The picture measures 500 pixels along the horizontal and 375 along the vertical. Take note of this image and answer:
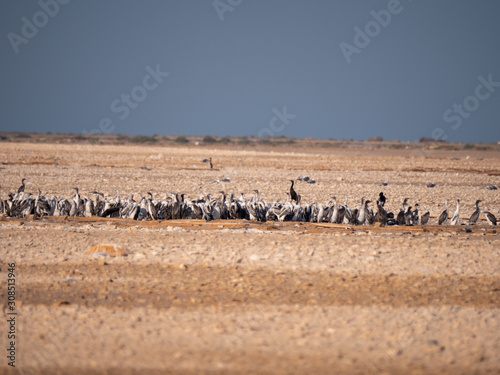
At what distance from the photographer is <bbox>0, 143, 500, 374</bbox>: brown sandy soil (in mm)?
4418

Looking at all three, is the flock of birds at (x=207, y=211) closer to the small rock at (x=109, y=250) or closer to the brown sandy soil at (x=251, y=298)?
the brown sandy soil at (x=251, y=298)

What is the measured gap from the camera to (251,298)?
5.91 m

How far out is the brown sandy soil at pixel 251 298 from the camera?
174 inches

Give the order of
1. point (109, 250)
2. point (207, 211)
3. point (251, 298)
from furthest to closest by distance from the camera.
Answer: point (207, 211) < point (109, 250) < point (251, 298)

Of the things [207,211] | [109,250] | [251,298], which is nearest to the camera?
[251,298]

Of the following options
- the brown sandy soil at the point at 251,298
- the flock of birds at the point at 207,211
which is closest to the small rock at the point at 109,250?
the brown sandy soil at the point at 251,298

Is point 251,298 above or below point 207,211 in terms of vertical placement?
below

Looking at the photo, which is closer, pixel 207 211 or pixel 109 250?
pixel 109 250

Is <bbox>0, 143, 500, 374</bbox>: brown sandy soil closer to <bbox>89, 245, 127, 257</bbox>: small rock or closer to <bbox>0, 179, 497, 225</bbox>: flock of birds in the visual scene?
<bbox>89, 245, 127, 257</bbox>: small rock

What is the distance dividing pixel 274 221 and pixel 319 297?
15.8 feet

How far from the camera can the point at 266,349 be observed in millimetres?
4578

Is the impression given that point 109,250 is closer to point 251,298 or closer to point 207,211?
point 251,298

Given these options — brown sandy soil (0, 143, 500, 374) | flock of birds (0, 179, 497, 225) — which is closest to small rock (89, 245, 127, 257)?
brown sandy soil (0, 143, 500, 374)

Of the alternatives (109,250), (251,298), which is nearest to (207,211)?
(109,250)
